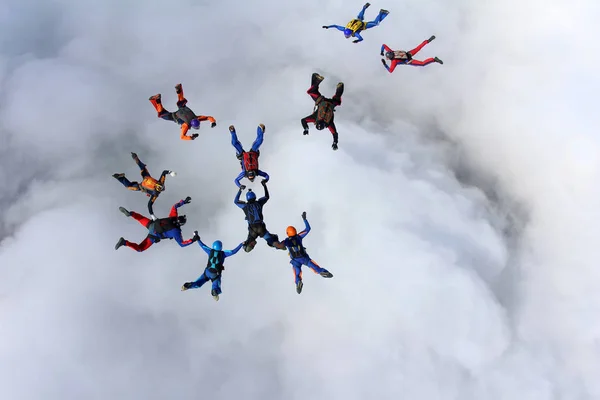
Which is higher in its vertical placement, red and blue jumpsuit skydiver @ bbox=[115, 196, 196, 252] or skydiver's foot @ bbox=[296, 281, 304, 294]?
red and blue jumpsuit skydiver @ bbox=[115, 196, 196, 252]

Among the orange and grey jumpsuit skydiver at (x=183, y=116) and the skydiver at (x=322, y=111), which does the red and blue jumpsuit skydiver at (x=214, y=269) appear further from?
the skydiver at (x=322, y=111)

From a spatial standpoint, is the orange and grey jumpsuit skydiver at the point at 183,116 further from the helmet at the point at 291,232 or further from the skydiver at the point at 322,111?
the helmet at the point at 291,232

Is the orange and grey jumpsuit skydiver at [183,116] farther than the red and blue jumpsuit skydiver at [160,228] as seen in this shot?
Yes

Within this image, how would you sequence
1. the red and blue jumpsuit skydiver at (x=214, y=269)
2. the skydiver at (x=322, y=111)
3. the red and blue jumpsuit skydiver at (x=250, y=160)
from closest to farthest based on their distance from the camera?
the red and blue jumpsuit skydiver at (x=214, y=269)
the red and blue jumpsuit skydiver at (x=250, y=160)
the skydiver at (x=322, y=111)

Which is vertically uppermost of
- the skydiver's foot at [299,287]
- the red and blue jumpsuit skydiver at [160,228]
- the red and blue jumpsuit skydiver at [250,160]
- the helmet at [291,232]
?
the red and blue jumpsuit skydiver at [250,160]

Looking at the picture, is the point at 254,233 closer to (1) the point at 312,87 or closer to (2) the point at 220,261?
(2) the point at 220,261

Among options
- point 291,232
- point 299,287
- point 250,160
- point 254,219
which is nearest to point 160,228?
point 254,219

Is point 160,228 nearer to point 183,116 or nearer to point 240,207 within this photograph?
point 240,207

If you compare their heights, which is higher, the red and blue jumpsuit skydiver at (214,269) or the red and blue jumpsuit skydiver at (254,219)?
the red and blue jumpsuit skydiver at (254,219)

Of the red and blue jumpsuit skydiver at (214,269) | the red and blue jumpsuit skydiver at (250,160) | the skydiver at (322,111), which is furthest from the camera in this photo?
the skydiver at (322,111)

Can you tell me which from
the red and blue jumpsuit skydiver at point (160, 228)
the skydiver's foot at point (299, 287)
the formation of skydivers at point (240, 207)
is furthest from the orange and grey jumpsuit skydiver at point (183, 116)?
the skydiver's foot at point (299, 287)

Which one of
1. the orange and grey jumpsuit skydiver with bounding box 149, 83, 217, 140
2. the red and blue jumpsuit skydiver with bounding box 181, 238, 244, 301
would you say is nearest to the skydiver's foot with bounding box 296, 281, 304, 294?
the red and blue jumpsuit skydiver with bounding box 181, 238, 244, 301

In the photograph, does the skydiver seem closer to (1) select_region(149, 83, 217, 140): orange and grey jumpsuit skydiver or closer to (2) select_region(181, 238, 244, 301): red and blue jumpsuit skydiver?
(1) select_region(149, 83, 217, 140): orange and grey jumpsuit skydiver

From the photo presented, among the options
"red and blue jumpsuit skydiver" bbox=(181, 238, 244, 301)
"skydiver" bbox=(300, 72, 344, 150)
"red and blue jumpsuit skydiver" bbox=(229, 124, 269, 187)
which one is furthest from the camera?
"skydiver" bbox=(300, 72, 344, 150)
